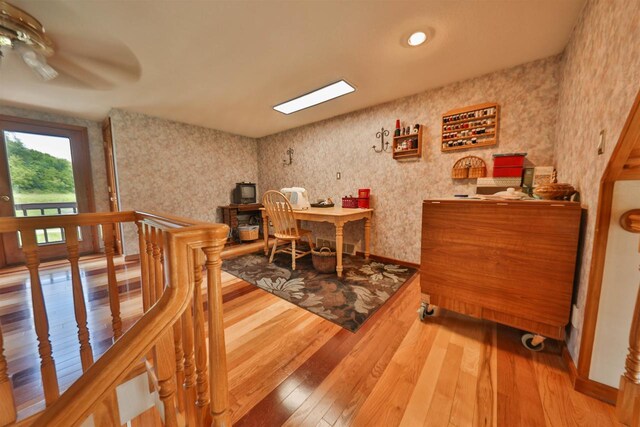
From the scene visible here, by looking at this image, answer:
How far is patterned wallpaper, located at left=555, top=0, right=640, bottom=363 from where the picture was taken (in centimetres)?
89

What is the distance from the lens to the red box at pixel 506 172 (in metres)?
1.96

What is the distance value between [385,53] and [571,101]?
1353 mm

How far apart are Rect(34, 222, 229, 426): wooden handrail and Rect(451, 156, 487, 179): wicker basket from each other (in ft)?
8.00

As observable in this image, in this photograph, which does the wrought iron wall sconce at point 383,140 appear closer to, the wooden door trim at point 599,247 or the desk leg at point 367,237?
the desk leg at point 367,237

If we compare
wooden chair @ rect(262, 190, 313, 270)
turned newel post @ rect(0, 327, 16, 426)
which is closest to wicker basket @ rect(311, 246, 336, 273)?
wooden chair @ rect(262, 190, 313, 270)

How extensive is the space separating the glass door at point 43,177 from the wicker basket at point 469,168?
4.71 m

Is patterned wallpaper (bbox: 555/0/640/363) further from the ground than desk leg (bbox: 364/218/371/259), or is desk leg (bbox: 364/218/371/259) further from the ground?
patterned wallpaper (bbox: 555/0/640/363)

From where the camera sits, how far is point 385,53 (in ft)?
5.99

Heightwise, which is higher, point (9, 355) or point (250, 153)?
point (250, 153)

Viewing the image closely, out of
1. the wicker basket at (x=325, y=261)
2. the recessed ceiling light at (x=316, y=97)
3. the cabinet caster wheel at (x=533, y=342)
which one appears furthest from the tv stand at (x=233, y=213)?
the cabinet caster wheel at (x=533, y=342)

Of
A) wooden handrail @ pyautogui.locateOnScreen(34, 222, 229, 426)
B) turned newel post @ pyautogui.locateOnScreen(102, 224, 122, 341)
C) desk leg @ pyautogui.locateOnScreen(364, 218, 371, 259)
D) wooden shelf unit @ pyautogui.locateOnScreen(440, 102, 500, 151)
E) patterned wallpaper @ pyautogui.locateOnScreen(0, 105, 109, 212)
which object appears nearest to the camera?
wooden handrail @ pyautogui.locateOnScreen(34, 222, 229, 426)

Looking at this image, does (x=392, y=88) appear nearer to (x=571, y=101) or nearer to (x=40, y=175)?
(x=571, y=101)

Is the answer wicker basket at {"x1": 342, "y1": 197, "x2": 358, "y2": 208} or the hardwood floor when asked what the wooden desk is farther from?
the hardwood floor

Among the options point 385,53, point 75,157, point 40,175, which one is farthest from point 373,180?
point 40,175
